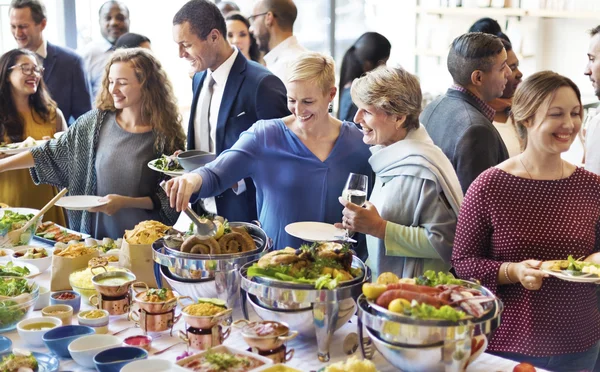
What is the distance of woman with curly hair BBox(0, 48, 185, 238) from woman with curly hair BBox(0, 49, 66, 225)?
0.55 meters

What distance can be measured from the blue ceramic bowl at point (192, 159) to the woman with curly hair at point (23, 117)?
1.27 meters

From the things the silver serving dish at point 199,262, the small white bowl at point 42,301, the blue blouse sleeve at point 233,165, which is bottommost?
→ the small white bowl at point 42,301

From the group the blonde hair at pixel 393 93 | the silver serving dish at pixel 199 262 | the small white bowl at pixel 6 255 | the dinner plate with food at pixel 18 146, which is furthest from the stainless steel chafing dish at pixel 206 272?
the dinner plate with food at pixel 18 146

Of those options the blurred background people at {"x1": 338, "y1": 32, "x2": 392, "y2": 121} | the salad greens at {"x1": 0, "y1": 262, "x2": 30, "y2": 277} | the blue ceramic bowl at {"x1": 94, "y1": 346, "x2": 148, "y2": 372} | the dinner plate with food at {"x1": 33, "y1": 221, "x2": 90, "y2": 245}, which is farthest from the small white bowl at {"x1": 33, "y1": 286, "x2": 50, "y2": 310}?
the blurred background people at {"x1": 338, "y1": 32, "x2": 392, "y2": 121}

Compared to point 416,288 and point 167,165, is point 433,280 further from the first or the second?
point 167,165

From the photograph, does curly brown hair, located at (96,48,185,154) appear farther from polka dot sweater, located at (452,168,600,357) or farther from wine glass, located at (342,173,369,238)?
polka dot sweater, located at (452,168,600,357)

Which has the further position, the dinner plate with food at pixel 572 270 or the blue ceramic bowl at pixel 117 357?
the dinner plate with food at pixel 572 270

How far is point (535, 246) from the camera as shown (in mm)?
2354

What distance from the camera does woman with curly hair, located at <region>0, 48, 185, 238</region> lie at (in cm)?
356

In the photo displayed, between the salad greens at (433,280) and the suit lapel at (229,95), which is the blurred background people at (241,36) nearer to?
the suit lapel at (229,95)

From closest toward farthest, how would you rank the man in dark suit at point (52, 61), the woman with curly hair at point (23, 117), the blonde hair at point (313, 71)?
the blonde hair at point (313, 71)
the woman with curly hair at point (23, 117)
the man in dark suit at point (52, 61)

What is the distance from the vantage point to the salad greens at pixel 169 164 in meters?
3.37

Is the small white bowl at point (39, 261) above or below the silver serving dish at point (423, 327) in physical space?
below

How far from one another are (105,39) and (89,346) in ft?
14.5
